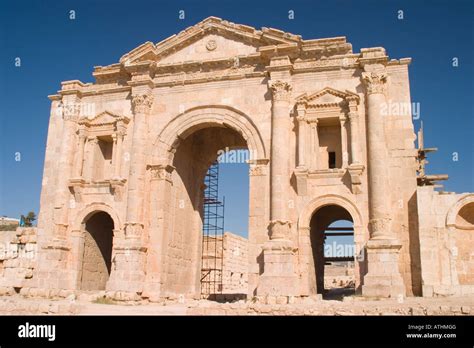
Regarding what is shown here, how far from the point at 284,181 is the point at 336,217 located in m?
4.60

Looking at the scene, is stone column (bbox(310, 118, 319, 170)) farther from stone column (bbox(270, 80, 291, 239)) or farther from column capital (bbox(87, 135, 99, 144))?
column capital (bbox(87, 135, 99, 144))

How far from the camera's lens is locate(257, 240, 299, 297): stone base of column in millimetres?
15703

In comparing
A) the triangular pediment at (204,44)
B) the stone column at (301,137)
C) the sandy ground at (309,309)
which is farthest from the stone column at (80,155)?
the stone column at (301,137)

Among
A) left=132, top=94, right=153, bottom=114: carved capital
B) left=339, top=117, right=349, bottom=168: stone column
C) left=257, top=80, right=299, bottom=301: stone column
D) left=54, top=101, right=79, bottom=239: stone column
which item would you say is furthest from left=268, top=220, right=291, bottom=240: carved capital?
left=54, top=101, right=79, bottom=239: stone column

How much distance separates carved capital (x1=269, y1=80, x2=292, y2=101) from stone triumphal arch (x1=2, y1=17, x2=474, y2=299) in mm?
40

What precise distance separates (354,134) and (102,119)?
1006 centimetres

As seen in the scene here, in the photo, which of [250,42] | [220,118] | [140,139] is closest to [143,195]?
[140,139]

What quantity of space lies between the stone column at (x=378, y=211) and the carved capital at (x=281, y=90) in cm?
264

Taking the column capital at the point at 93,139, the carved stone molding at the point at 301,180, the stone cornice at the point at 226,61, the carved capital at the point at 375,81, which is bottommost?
the carved stone molding at the point at 301,180

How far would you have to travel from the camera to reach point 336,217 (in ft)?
67.7

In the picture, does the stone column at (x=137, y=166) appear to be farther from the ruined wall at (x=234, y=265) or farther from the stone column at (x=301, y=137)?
the ruined wall at (x=234, y=265)

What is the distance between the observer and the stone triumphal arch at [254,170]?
626 inches

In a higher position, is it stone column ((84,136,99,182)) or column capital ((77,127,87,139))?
column capital ((77,127,87,139))
